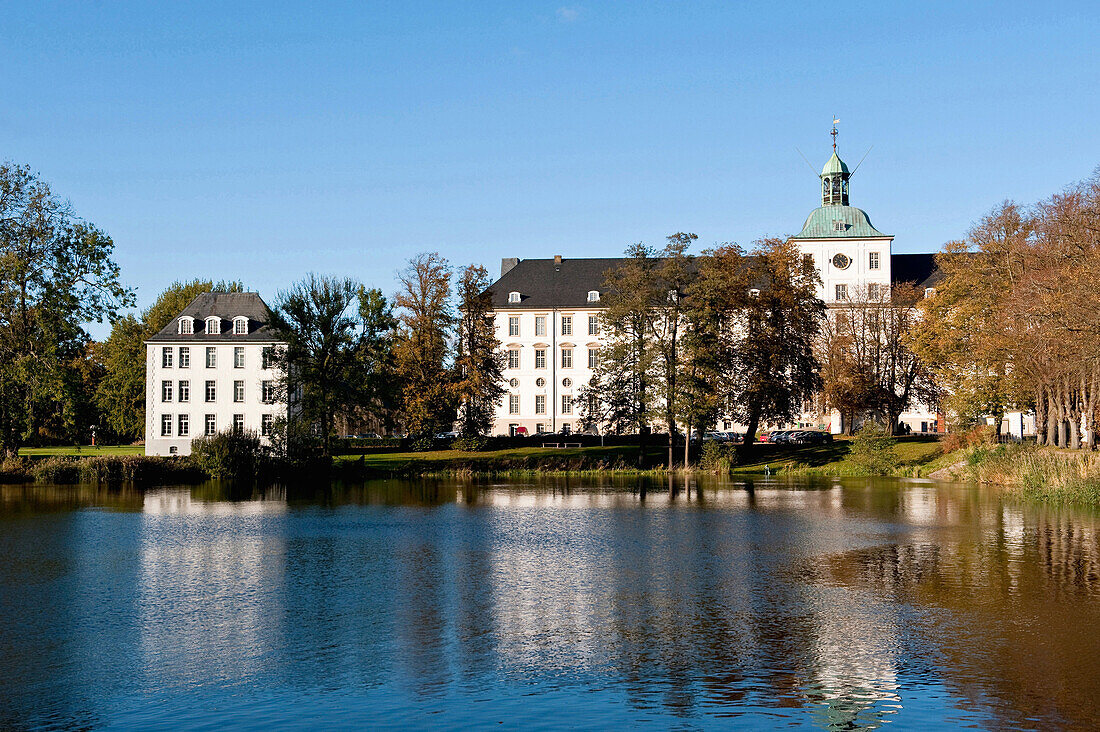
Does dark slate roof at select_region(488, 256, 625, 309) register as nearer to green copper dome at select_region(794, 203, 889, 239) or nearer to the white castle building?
the white castle building

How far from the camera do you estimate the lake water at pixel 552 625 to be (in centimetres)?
1166

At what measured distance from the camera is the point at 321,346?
62.8 metres

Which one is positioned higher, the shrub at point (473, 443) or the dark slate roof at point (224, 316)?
the dark slate roof at point (224, 316)

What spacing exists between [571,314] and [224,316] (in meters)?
32.5

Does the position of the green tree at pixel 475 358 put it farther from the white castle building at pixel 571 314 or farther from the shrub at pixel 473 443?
the white castle building at pixel 571 314

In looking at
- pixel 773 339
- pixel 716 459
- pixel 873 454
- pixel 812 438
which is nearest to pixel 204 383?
pixel 716 459

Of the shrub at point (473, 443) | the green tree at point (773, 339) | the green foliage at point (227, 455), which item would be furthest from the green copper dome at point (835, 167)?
the green foliage at point (227, 455)

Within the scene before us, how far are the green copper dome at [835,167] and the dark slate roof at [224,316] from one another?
5562cm

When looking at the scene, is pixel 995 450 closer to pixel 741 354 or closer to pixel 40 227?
pixel 741 354

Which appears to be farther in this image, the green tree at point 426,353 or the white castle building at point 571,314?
the white castle building at point 571,314

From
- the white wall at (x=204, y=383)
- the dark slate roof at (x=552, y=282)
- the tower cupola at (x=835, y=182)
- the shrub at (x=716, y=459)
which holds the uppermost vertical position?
the tower cupola at (x=835, y=182)

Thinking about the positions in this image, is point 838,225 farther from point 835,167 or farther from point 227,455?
point 227,455

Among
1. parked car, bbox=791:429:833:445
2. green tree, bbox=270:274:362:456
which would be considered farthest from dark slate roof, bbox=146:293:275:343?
parked car, bbox=791:429:833:445

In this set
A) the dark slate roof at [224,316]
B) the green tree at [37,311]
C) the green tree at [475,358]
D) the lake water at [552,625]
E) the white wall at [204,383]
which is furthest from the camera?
the dark slate roof at [224,316]
